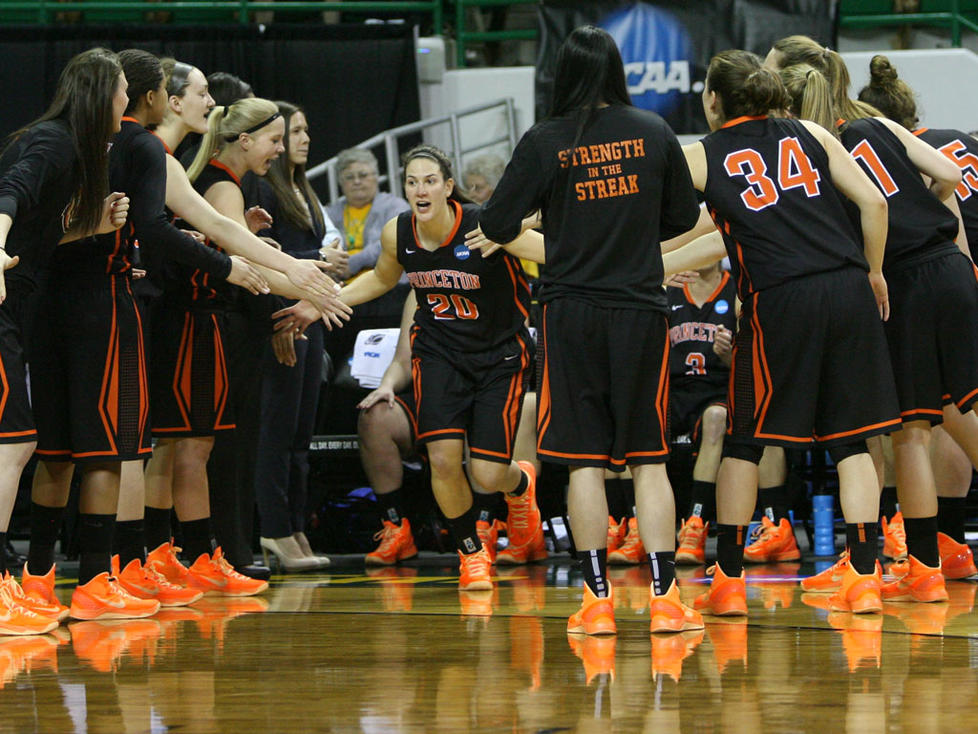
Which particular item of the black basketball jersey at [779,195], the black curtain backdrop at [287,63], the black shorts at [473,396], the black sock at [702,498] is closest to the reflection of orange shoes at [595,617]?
the black basketball jersey at [779,195]

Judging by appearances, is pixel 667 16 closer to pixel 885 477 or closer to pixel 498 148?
pixel 498 148

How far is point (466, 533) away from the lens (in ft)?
16.5

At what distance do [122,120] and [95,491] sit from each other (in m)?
1.20

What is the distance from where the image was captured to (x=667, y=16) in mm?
9828

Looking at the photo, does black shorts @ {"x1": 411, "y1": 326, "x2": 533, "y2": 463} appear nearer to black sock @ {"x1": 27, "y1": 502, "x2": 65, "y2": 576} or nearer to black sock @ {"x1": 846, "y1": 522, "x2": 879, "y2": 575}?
black sock @ {"x1": 27, "y1": 502, "x2": 65, "y2": 576}

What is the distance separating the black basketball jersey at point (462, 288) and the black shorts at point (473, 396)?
2.2 inches

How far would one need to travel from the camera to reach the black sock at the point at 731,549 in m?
3.80

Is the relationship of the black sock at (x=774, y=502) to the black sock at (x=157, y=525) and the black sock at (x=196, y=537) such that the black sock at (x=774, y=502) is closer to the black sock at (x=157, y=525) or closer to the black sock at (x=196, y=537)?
the black sock at (x=196, y=537)

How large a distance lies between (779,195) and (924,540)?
4.29ft

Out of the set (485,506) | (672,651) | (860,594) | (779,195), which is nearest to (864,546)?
(860,594)

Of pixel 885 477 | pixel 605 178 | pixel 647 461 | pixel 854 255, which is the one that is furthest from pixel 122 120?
pixel 885 477

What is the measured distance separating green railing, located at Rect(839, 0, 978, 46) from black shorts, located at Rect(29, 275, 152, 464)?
767cm

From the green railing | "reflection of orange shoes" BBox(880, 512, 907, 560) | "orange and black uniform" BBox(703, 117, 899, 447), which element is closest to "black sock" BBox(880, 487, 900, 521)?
"reflection of orange shoes" BBox(880, 512, 907, 560)

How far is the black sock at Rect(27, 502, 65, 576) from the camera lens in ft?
13.1
